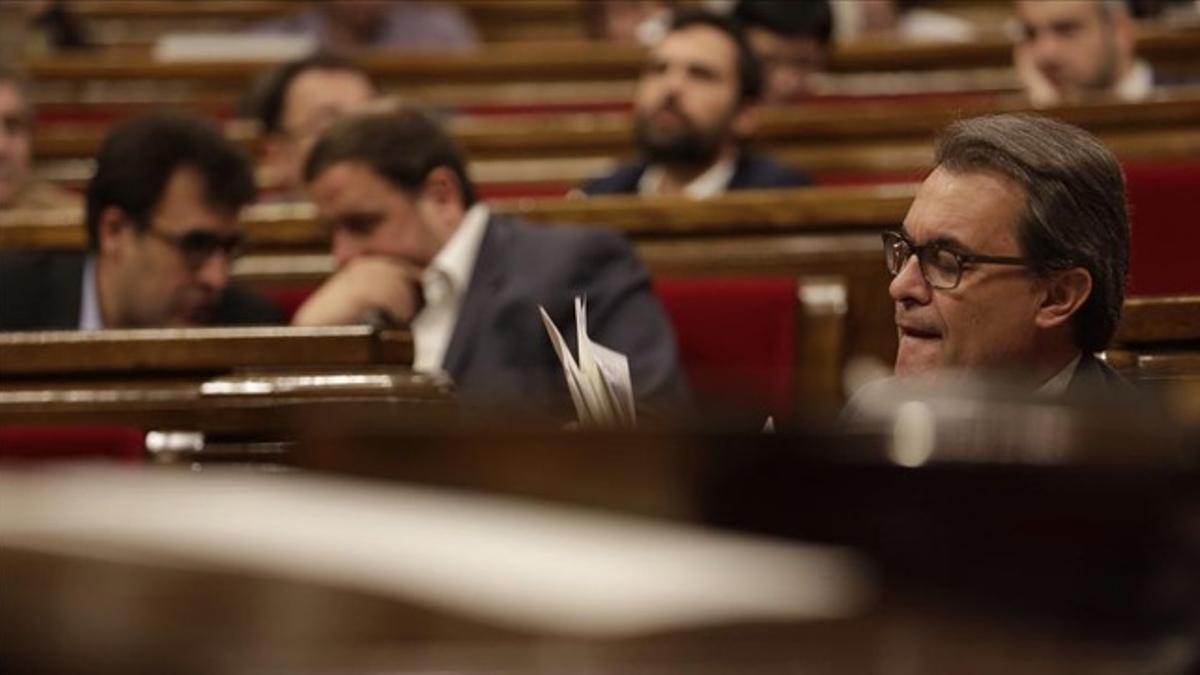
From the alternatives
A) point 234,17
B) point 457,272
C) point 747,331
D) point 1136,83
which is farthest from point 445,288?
point 234,17

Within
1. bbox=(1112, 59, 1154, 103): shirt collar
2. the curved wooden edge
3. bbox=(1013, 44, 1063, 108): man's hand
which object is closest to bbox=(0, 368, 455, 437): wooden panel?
bbox=(1013, 44, 1063, 108): man's hand

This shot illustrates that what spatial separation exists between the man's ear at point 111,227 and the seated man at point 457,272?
0.55 ft

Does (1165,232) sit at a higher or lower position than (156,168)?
lower

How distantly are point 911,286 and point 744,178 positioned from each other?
108 centimetres

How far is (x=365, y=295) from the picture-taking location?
174 centimetres

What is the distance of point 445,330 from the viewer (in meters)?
1.77

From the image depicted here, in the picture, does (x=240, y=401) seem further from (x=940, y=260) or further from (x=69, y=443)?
(x=940, y=260)

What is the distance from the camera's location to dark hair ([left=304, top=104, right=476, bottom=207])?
6.16ft

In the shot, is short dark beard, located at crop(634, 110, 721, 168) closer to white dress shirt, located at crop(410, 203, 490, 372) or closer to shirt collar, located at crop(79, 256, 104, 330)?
white dress shirt, located at crop(410, 203, 490, 372)

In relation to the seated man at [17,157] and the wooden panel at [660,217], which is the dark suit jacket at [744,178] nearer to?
the wooden panel at [660,217]

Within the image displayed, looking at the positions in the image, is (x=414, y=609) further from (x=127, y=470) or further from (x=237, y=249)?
(x=237, y=249)

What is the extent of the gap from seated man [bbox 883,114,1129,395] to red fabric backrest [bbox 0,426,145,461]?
1.41 ft

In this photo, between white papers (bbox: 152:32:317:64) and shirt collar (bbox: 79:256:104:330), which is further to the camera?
white papers (bbox: 152:32:317:64)

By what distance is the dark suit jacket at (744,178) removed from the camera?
87.1 inches
